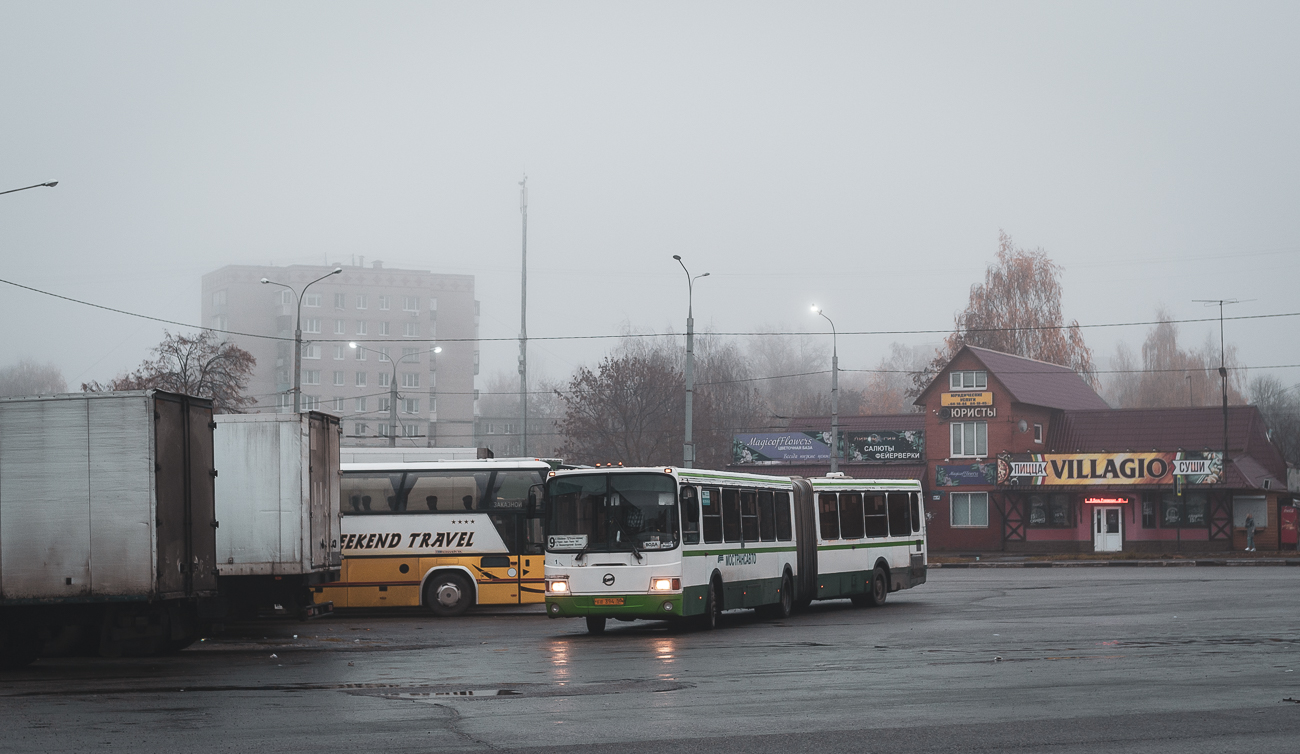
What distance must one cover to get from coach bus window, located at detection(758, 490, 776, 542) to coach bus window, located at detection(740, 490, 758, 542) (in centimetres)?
16

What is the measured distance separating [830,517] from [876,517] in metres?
1.99

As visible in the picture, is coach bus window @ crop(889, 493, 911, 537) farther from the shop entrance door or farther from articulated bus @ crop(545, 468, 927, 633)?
the shop entrance door

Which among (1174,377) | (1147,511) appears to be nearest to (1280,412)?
(1174,377)

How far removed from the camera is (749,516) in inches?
917

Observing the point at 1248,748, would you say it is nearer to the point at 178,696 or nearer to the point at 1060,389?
the point at 178,696

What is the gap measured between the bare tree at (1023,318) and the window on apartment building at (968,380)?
17263 millimetres

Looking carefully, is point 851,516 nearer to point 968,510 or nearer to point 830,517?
point 830,517

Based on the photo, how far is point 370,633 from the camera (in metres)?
22.0

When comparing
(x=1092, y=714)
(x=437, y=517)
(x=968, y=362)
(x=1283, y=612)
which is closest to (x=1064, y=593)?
(x=1283, y=612)

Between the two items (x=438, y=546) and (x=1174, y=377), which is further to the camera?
(x=1174, y=377)

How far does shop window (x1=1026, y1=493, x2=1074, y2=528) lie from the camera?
6091cm

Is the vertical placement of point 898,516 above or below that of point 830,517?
below

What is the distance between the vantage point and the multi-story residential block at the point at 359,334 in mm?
140625

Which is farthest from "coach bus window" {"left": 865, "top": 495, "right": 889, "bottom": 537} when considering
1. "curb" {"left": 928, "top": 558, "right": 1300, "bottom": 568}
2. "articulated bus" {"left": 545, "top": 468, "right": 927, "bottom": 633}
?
"curb" {"left": 928, "top": 558, "right": 1300, "bottom": 568}
